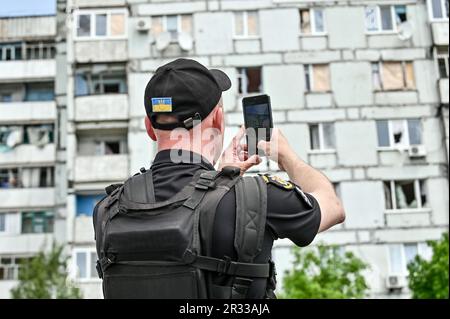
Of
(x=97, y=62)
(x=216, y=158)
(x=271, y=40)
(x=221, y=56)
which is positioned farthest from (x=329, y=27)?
(x=216, y=158)

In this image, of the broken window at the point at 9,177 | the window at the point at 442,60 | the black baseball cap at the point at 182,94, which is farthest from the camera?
the broken window at the point at 9,177

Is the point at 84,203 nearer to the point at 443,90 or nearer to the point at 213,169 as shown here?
the point at 443,90

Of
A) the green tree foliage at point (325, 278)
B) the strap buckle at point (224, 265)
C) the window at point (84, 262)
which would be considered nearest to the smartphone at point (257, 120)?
the strap buckle at point (224, 265)

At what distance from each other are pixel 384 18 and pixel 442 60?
88.7 inches

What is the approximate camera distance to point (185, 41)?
22141 millimetres

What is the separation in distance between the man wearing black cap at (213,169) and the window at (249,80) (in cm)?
2041

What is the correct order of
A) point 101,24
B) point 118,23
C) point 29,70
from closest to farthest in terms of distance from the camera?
point 118,23, point 101,24, point 29,70

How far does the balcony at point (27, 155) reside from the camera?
25.5m

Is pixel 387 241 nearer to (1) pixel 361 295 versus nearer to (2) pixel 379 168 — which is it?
(2) pixel 379 168

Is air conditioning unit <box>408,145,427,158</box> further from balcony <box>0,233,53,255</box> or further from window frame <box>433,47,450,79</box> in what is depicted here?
balcony <box>0,233,53,255</box>

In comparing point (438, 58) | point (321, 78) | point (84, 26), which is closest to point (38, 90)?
point (84, 26)

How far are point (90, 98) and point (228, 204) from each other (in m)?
21.7

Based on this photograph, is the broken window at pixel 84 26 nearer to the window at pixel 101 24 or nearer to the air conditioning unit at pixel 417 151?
the window at pixel 101 24

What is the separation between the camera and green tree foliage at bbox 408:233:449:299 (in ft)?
58.4
